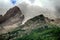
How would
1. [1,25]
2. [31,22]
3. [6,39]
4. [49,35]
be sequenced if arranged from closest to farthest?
[49,35]
[6,39]
[31,22]
[1,25]

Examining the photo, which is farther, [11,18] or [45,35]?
[11,18]

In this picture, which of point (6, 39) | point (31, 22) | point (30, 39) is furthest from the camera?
point (31, 22)

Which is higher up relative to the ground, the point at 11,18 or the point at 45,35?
the point at 11,18

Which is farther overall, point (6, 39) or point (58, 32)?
point (6, 39)

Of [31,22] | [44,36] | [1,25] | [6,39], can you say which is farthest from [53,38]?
[1,25]

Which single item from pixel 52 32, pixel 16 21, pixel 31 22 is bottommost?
pixel 52 32

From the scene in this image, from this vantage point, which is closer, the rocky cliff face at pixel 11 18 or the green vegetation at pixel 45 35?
the green vegetation at pixel 45 35

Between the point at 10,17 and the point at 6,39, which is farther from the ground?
the point at 10,17

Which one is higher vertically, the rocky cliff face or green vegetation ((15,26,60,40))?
the rocky cliff face

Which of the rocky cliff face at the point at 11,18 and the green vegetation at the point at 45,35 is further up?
the rocky cliff face at the point at 11,18

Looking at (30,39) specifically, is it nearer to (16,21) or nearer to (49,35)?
(49,35)

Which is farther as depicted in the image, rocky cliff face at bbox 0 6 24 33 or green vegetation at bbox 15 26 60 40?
rocky cliff face at bbox 0 6 24 33
